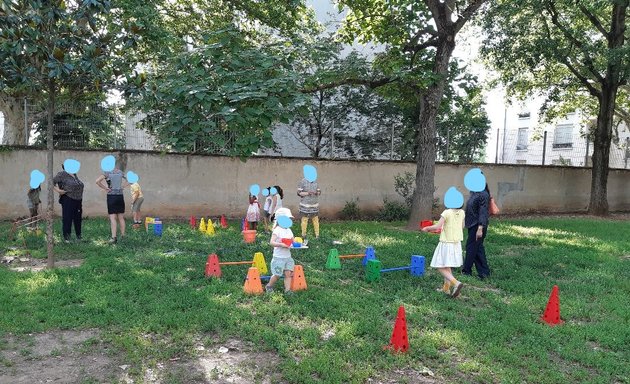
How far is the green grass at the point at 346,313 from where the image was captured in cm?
433

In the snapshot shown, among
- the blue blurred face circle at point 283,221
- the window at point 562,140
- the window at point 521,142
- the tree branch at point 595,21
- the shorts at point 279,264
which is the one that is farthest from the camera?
the window at point 562,140

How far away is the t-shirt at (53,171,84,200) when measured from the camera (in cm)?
934

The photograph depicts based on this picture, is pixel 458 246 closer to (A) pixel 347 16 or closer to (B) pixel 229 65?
(B) pixel 229 65

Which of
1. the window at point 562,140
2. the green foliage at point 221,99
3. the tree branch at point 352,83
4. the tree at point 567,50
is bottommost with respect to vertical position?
the green foliage at point 221,99

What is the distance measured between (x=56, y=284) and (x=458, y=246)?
5.05 meters

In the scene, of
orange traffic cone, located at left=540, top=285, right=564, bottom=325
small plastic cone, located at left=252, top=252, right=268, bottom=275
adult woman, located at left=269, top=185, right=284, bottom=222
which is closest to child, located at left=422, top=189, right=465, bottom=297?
orange traffic cone, located at left=540, top=285, right=564, bottom=325

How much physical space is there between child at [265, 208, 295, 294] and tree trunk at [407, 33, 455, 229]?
294 inches

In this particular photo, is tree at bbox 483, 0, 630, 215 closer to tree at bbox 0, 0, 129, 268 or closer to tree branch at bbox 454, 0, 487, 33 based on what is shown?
tree branch at bbox 454, 0, 487, 33

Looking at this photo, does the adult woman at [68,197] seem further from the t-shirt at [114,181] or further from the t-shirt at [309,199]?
the t-shirt at [309,199]

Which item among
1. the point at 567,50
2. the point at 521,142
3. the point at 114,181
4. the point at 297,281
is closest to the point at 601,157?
the point at 521,142

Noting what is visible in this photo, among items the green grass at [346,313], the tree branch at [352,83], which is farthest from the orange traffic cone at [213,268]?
the tree branch at [352,83]

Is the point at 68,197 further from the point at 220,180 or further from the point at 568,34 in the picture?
the point at 568,34

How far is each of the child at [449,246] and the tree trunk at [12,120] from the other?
11.7 meters

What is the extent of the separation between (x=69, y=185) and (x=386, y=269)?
236 inches
